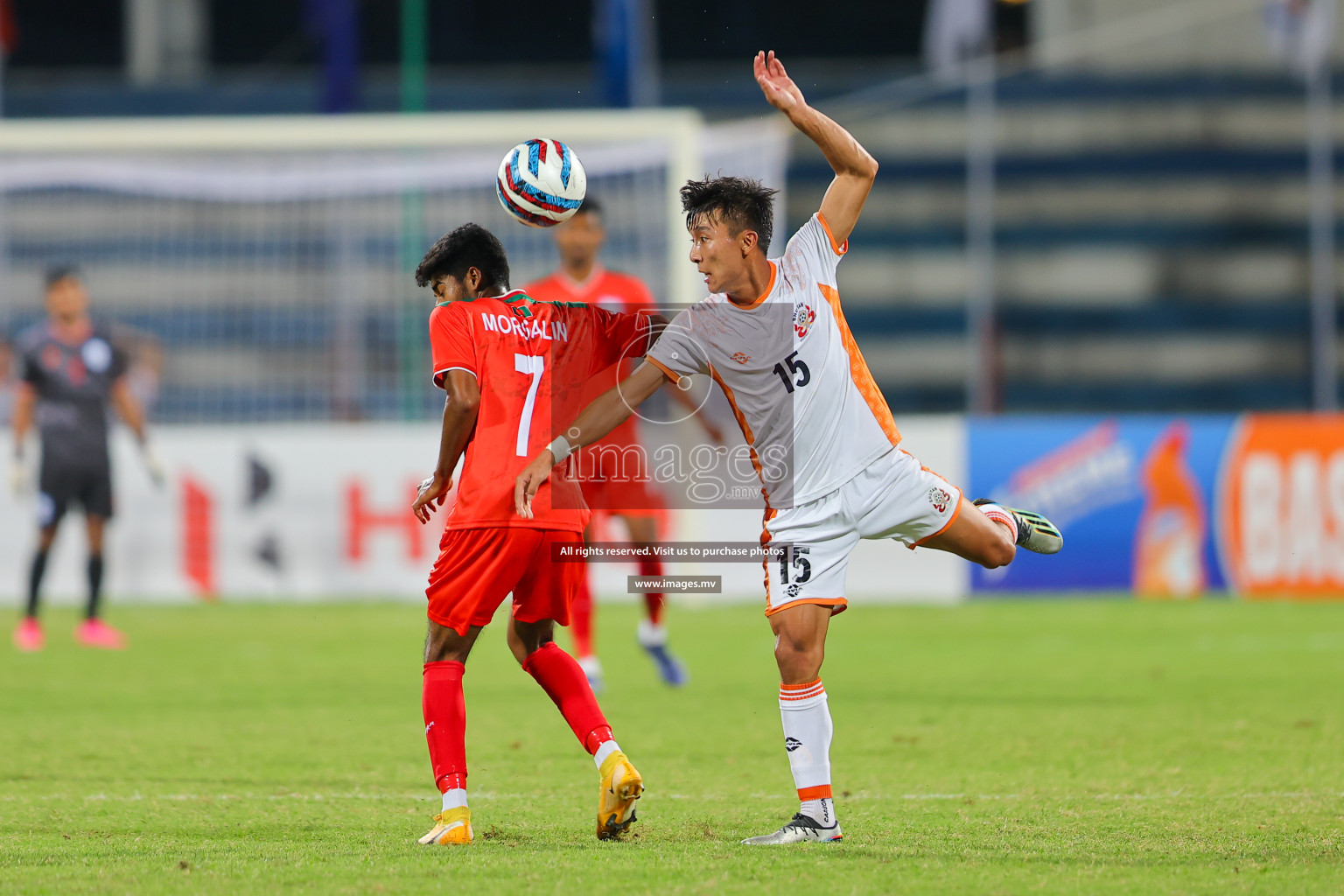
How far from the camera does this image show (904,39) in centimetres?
2791

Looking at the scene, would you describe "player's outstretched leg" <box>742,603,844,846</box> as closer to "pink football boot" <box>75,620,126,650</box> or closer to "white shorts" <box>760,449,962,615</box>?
"white shorts" <box>760,449,962,615</box>

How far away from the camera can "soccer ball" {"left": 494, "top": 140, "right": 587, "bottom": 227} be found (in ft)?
18.1

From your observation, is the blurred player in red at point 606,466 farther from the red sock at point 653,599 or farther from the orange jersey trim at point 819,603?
the orange jersey trim at point 819,603

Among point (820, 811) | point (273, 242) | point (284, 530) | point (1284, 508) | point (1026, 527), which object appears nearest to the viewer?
point (820, 811)

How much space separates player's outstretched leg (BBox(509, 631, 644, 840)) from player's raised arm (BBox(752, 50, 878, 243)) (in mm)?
1605

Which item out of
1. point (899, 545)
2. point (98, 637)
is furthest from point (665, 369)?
point (899, 545)

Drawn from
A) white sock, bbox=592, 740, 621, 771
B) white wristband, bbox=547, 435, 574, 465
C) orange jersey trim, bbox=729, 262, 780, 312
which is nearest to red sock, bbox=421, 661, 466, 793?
white sock, bbox=592, 740, 621, 771

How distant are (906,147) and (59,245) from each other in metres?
Result: 10.9

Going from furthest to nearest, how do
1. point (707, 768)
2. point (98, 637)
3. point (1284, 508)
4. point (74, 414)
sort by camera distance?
point (1284, 508) → point (74, 414) → point (98, 637) → point (707, 768)

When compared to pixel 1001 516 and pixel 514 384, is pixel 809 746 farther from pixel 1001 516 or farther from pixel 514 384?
pixel 514 384

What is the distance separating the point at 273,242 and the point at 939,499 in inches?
449

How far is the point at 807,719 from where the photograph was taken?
4.98 metres

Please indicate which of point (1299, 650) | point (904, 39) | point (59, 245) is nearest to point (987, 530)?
point (1299, 650)

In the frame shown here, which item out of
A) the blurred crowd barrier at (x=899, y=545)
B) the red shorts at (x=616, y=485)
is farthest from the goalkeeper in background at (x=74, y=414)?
the red shorts at (x=616, y=485)
